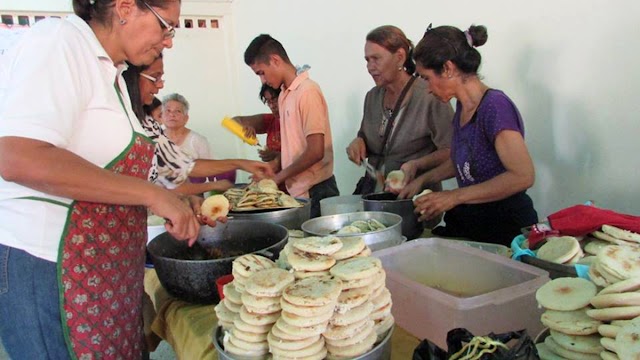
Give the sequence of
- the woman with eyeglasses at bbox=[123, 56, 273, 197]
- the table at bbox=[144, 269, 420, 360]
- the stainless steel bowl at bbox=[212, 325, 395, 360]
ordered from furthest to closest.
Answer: the woman with eyeglasses at bbox=[123, 56, 273, 197]
the table at bbox=[144, 269, 420, 360]
the stainless steel bowl at bbox=[212, 325, 395, 360]

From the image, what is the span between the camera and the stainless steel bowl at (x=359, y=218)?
1318 millimetres

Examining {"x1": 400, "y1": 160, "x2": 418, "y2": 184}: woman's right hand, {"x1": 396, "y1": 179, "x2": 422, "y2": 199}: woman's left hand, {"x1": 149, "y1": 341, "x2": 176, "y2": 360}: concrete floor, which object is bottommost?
{"x1": 149, "y1": 341, "x2": 176, "y2": 360}: concrete floor

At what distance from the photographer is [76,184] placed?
3.34 feet

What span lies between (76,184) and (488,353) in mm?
894

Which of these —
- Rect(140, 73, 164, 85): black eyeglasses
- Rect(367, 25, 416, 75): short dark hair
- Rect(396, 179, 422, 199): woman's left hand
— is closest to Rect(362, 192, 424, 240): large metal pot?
Rect(396, 179, 422, 199): woman's left hand

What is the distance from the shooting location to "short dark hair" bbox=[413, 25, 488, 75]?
1787 mm

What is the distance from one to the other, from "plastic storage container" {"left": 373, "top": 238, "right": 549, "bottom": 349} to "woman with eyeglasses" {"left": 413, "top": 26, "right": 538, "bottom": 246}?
411 mm

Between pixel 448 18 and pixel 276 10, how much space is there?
2868mm

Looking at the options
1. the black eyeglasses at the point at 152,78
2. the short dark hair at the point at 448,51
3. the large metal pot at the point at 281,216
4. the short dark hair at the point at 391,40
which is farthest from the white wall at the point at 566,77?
the black eyeglasses at the point at 152,78

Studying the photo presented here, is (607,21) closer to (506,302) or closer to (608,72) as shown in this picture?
(608,72)

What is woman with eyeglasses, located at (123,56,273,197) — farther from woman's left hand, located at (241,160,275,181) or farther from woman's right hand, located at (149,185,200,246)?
woman's right hand, located at (149,185,200,246)

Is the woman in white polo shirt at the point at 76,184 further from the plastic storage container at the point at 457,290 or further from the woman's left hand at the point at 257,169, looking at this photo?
the woman's left hand at the point at 257,169

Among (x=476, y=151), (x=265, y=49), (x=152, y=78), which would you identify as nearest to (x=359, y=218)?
(x=476, y=151)

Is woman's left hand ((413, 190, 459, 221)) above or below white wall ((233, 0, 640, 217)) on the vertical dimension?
below
